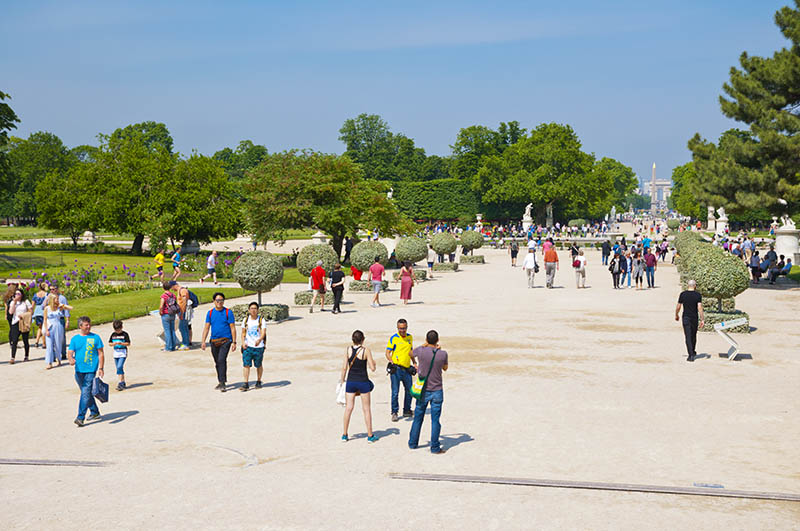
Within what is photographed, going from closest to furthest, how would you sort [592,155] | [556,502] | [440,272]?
[556,502] → [440,272] → [592,155]

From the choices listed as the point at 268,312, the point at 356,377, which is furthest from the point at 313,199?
the point at 356,377

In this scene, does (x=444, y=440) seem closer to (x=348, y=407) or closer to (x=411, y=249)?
(x=348, y=407)

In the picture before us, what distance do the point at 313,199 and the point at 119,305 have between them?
1812 cm

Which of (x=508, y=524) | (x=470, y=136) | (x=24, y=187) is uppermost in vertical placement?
(x=470, y=136)

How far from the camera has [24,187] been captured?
10869cm

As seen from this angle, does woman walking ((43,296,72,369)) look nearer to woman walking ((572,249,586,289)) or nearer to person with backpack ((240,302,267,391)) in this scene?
person with backpack ((240,302,267,391))

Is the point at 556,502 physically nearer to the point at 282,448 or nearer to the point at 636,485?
the point at 636,485

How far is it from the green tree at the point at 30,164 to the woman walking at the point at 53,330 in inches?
3815

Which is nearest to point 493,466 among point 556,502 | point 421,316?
point 556,502

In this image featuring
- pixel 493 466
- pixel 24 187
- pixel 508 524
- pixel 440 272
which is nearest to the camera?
pixel 508 524

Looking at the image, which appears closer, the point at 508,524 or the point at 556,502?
the point at 508,524

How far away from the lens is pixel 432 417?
9430 millimetres

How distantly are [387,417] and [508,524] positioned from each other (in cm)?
430

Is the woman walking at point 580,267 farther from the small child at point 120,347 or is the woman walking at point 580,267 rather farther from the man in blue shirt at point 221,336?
the small child at point 120,347
